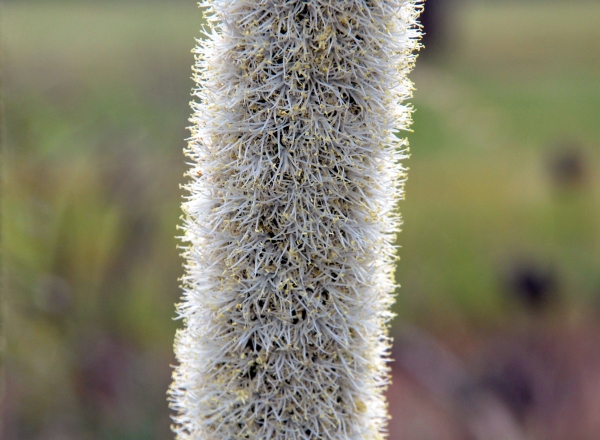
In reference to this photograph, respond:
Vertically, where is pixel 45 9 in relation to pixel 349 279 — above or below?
above

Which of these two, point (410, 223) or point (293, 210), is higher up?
point (293, 210)

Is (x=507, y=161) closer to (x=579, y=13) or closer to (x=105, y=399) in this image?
(x=579, y=13)

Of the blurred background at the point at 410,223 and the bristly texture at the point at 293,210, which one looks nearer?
the bristly texture at the point at 293,210

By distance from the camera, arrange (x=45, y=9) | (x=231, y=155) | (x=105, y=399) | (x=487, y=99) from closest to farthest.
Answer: (x=231, y=155) → (x=105, y=399) → (x=45, y=9) → (x=487, y=99)

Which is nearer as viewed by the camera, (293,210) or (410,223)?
(293,210)

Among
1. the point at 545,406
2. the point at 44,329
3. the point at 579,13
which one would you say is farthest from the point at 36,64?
the point at 579,13
